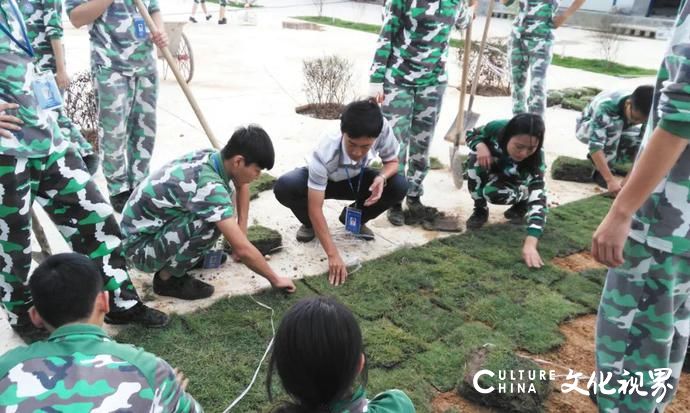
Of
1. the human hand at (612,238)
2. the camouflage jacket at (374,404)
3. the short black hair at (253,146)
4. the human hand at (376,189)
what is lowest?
the human hand at (376,189)

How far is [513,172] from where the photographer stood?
3465mm

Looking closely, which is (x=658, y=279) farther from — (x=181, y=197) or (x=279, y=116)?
(x=279, y=116)

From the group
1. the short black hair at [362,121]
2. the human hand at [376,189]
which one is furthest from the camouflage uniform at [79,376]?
the human hand at [376,189]

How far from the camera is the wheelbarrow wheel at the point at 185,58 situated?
7207 mm

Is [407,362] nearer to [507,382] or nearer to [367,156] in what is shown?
[507,382]

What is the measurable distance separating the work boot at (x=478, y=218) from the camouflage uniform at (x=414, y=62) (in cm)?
54

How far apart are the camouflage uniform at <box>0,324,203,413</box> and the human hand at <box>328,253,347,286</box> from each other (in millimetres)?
1536

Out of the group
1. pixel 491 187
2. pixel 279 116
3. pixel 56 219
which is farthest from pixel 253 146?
pixel 279 116

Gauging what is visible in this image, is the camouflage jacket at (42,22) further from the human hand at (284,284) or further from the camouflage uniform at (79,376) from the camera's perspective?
the camouflage uniform at (79,376)

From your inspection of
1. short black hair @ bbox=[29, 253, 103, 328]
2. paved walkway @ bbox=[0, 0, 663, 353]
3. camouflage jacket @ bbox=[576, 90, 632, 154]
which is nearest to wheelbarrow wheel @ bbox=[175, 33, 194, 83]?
paved walkway @ bbox=[0, 0, 663, 353]

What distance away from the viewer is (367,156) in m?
3.18

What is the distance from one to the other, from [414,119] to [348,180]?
0.68 metres

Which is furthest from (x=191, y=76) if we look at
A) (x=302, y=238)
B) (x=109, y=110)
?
(x=302, y=238)

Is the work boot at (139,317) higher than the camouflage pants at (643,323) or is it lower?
lower
